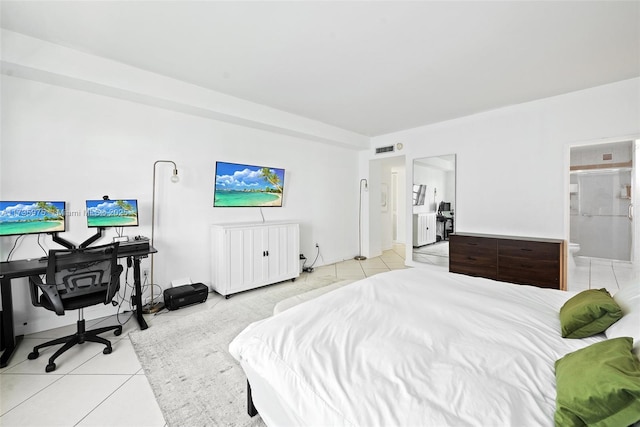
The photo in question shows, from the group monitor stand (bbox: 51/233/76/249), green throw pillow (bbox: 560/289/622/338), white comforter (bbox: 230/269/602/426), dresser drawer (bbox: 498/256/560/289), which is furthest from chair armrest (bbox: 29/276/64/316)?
dresser drawer (bbox: 498/256/560/289)

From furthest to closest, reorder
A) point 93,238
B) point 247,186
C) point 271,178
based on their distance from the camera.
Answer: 1. point 271,178
2. point 247,186
3. point 93,238

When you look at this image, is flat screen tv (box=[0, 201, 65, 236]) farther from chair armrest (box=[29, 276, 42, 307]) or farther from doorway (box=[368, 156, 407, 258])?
A: doorway (box=[368, 156, 407, 258])

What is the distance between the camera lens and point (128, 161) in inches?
125

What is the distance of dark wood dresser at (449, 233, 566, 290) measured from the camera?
3.42 meters

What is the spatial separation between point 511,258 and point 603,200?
325 cm

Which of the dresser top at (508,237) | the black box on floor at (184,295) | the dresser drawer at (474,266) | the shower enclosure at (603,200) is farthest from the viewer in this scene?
the shower enclosure at (603,200)

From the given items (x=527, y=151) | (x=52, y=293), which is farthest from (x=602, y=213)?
(x=52, y=293)

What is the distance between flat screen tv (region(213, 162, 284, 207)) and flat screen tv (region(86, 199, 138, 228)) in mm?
1058

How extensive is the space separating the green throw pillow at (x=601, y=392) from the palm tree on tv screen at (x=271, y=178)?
4.07 meters

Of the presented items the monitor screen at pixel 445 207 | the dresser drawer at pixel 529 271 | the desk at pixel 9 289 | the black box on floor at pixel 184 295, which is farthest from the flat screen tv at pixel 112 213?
the dresser drawer at pixel 529 271

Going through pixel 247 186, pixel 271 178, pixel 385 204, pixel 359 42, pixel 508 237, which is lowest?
pixel 508 237

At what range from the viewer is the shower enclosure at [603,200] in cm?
467

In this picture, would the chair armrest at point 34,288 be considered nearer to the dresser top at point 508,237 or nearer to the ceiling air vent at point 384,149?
the dresser top at point 508,237

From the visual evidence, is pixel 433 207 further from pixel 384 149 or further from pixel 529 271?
pixel 529 271
